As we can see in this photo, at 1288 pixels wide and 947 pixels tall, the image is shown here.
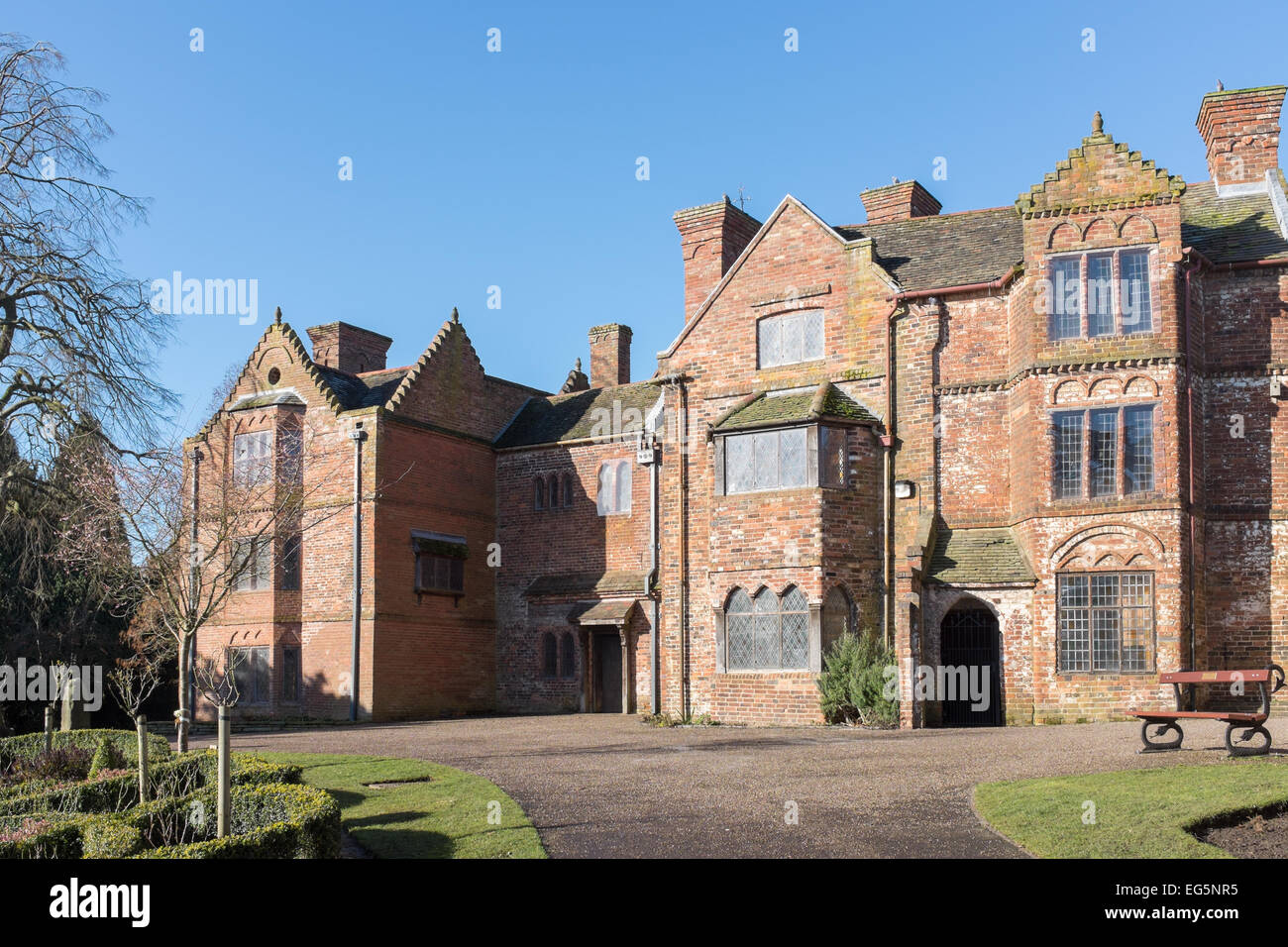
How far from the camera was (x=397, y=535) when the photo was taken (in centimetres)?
3275

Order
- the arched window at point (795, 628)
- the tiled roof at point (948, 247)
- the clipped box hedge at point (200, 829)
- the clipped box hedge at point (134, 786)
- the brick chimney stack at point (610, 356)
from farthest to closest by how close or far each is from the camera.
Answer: the brick chimney stack at point (610, 356), the tiled roof at point (948, 247), the arched window at point (795, 628), the clipped box hedge at point (134, 786), the clipped box hedge at point (200, 829)

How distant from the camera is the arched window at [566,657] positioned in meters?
34.4

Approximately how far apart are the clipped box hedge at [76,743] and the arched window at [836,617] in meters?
13.4

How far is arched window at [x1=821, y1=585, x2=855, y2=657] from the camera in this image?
25984mm

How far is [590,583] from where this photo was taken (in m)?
34.2

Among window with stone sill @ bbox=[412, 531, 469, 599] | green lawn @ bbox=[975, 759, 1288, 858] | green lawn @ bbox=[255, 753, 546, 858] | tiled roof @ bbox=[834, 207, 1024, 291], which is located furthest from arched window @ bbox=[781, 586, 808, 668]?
window with stone sill @ bbox=[412, 531, 469, 599]

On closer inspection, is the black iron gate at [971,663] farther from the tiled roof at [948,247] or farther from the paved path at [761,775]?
the tiled roof at [948,247]

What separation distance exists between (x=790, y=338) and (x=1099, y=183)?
25.2ft

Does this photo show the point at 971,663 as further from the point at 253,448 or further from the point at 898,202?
the point at 253,448

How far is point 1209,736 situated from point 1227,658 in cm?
640

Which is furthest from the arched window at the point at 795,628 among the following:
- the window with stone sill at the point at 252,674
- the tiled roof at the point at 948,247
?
the window with stone sill at the point at 252,674

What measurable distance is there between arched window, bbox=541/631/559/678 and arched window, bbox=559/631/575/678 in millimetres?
207

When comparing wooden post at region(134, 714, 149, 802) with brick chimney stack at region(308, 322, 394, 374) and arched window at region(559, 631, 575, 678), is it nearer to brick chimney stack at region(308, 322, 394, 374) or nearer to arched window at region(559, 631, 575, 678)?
arched window at region(559, 631, 575, 678)

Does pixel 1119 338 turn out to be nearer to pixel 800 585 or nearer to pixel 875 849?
pixel 800 585
